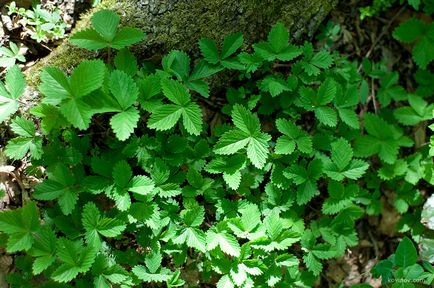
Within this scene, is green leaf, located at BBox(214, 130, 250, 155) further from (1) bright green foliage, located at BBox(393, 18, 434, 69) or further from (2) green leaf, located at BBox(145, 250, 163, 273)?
(1) bright green foliage, located at BBox(393, 18, 434, 69)

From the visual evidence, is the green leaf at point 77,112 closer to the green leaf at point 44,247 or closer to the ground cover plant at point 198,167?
the ground cover plant at point 198,167

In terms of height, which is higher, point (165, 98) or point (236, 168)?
point (165, 98)

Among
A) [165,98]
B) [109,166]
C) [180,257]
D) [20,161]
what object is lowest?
[180,257]

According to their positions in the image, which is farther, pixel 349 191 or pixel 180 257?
pixel 349 191

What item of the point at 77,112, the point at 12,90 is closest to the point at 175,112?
the point at 77,112

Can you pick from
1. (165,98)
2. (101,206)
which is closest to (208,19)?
(165,98)

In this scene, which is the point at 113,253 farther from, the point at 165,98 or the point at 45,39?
the point at 45,39

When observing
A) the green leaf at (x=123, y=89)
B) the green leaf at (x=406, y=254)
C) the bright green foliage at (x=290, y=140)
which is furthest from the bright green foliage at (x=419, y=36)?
the green leaf at (x=123, y=89)

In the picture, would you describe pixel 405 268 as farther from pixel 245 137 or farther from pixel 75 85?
pixel 75 85
